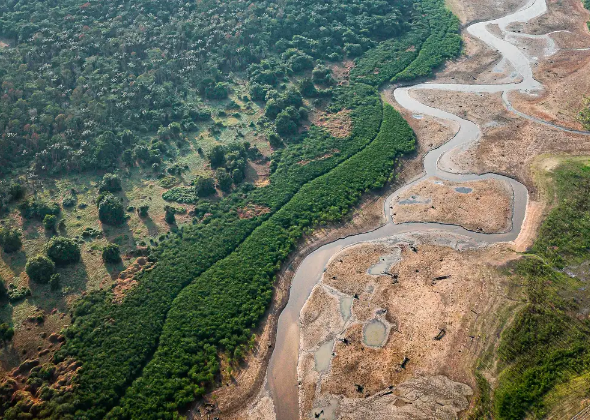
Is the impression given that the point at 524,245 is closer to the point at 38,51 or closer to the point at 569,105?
the point at 569,105

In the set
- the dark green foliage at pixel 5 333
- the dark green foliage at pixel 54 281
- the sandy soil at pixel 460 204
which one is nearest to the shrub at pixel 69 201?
the dark green foliage at pixel 54 281

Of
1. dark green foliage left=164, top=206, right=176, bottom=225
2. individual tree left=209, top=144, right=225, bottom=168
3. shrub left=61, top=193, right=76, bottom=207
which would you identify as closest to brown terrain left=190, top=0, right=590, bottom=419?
dark green foliage left=164, top=206, right=176, bottom=225

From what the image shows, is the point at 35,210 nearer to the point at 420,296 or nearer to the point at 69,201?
the point at 69,201

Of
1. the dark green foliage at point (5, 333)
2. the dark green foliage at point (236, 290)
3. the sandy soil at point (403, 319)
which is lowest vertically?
the sandy soil at point (403, 319)

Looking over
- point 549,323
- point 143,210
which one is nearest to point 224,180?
point 143,210

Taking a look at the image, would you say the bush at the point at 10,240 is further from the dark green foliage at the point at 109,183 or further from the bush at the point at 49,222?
the dark green foliage at the point at 109,183

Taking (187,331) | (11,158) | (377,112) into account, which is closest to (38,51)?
(11,158)
